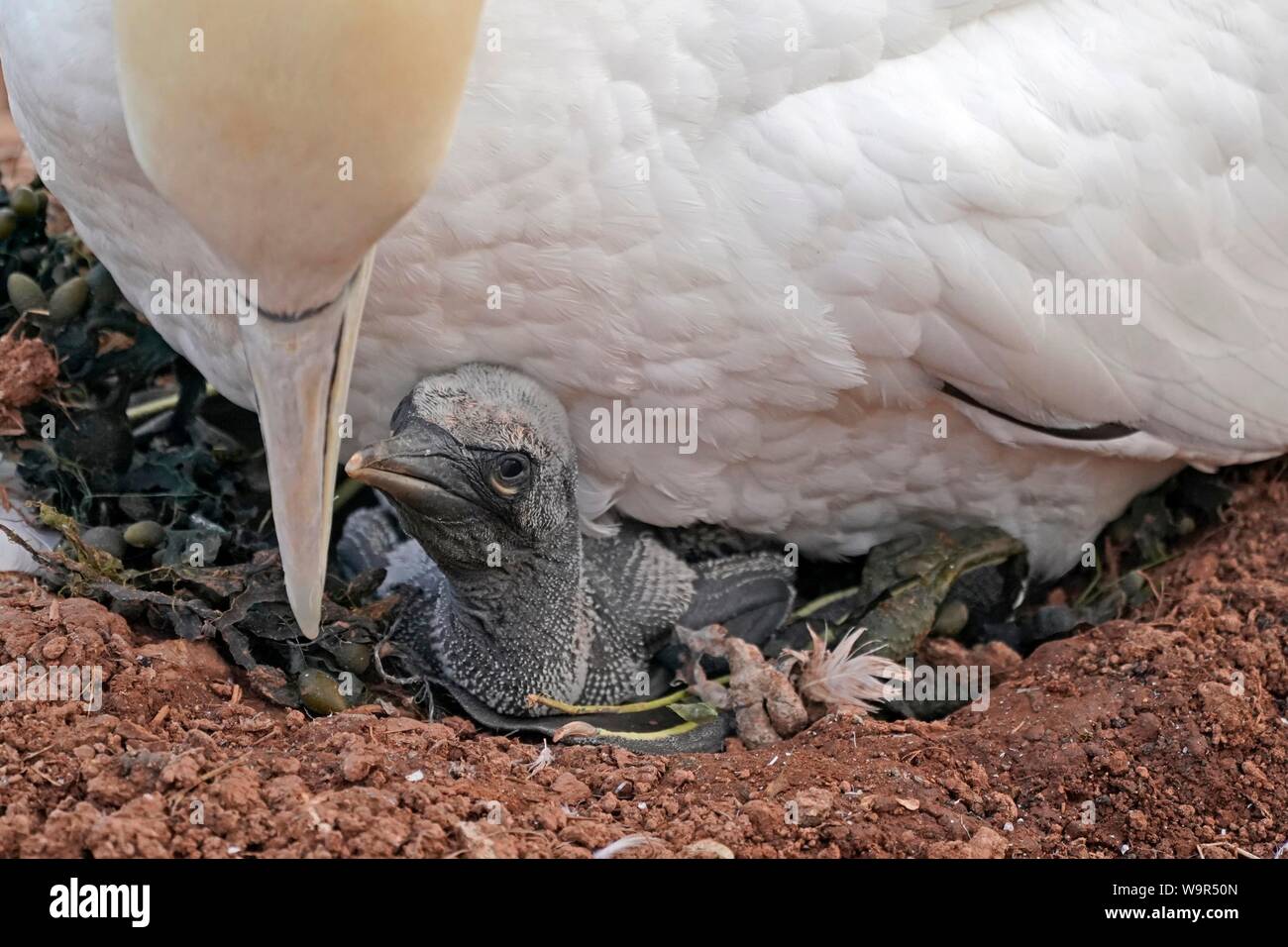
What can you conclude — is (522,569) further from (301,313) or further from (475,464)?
(301,313)

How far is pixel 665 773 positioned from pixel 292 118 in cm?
202

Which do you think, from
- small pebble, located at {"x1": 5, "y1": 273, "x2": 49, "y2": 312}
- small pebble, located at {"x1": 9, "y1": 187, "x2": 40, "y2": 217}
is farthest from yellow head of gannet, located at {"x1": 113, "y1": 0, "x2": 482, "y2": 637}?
small pebble, located at {"x1": 9, "y1": 187, "x2": 40, "y2": 217}

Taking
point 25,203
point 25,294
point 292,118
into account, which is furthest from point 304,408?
point 25,203

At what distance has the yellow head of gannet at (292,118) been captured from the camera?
2734 mm

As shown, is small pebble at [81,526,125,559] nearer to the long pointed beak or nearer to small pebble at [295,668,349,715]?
small pebble at [295,668,349,715]

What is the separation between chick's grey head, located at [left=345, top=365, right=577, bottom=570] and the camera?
4.25 meters

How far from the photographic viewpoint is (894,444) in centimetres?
479

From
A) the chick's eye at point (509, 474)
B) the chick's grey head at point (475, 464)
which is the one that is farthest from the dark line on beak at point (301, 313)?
the chick's eye at point (509, 474)

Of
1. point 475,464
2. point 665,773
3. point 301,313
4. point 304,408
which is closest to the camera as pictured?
point 301,313

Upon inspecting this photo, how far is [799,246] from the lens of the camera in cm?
416

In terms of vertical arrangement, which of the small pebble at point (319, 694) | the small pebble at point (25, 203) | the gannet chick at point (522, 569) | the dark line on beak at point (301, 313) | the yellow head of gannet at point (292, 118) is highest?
the small pebble at point (25, 203)

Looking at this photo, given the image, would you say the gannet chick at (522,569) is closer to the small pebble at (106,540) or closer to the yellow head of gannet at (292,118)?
the small pebble at (106,540)

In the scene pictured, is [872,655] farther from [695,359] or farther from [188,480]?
[188,480]
